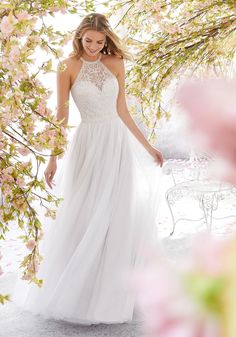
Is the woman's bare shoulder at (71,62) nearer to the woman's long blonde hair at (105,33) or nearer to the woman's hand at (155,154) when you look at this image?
the woman's long blonde hair at (105,33)

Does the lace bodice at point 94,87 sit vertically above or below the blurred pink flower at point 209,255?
above

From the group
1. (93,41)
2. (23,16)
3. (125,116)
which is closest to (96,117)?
(125,116)

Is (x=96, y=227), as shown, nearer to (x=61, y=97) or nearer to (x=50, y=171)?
(x=50, y=171)

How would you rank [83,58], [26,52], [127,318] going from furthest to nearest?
[83,58] < [127,318] < [26,52]

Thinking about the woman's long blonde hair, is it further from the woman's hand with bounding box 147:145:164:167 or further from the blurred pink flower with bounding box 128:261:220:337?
the blurred pink flower with bounding box 128:261:220:337

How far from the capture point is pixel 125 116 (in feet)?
10.3

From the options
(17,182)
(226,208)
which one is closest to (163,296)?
(17,182)

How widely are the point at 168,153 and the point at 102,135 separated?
16.3 ft

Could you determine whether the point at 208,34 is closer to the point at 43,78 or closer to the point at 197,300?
the point at 197,300

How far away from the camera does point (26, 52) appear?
4.17 feet

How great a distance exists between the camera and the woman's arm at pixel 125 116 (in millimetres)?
3078

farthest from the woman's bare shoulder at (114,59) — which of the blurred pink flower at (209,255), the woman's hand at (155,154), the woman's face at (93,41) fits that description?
the blurred pink flower at (209,255)

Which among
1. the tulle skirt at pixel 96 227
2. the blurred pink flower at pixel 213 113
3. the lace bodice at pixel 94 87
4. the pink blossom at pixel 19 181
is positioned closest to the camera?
A: the blurred pink flower at pixel 213 113

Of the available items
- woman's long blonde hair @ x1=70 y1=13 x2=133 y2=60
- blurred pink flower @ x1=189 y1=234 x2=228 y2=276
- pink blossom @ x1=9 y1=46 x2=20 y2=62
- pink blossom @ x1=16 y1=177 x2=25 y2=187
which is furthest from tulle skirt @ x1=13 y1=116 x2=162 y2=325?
blurred pink flower @ x1=189 y1=234 x2=228 y2=276
